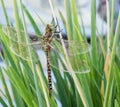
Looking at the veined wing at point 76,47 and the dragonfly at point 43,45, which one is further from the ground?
the dragonfly at point 43,45

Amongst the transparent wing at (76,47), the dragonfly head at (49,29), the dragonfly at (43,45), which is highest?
the dragonfly head at (49,29)

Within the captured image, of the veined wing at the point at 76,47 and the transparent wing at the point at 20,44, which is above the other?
the transparent wing at the point at 20,44

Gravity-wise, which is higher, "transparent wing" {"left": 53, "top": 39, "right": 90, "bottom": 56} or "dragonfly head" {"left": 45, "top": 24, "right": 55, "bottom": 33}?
"dragonfly head" {"left": 45, "top": 24, "right": 55, "bottom": 33}

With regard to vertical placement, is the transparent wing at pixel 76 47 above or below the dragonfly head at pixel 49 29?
below

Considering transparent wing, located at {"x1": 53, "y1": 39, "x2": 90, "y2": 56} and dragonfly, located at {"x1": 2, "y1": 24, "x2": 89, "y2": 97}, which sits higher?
dragonfly, located at {"x1": 2, "y1": 24, "x2": 89, "y2": 97}

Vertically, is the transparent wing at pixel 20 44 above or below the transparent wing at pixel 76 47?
above

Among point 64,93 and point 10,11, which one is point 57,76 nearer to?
point 64,93

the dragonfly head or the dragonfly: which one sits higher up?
the dragonfly head

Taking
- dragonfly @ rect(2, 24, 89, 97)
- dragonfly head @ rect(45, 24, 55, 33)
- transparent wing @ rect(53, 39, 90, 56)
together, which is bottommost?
transparent wing @ rect(53, 39, 90, 56)

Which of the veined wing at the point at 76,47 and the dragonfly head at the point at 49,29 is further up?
the dragonfly head at the point at 49,29

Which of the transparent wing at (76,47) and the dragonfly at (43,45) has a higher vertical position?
the dragonfly at (43,45)

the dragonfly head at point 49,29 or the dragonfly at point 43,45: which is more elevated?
the dragonfly head at point 49,29
